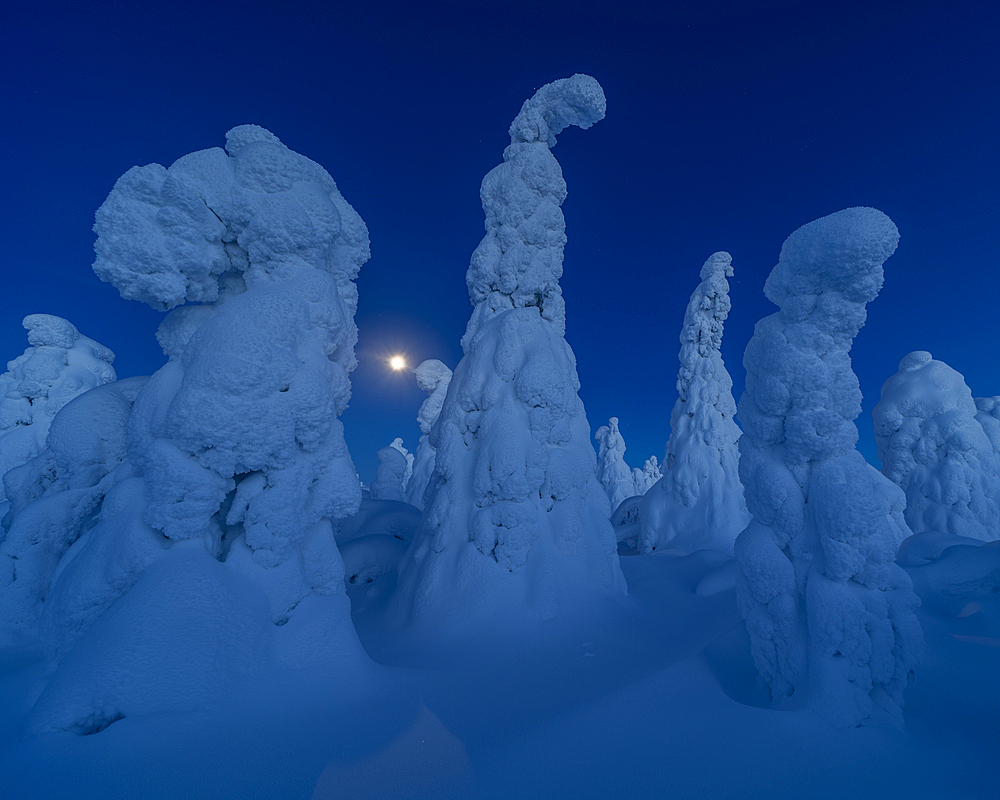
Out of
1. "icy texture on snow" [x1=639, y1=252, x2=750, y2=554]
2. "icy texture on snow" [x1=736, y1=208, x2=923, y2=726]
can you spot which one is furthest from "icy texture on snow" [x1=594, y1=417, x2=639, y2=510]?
"icy texture on snow" [x1=736, y1=208, x2=923, y2=726]

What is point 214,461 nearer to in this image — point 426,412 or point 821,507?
point 821,507

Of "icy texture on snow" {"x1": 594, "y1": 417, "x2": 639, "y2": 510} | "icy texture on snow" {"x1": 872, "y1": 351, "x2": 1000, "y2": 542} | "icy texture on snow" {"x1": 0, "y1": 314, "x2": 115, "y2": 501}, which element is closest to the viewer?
"icy texture on snow" {"x1": 872, "y1": 351, "x2": 1000, "y2": 542}

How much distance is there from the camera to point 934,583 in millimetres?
5547

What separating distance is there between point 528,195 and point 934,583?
971 centimetres

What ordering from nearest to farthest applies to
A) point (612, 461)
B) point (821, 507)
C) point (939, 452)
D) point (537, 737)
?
point (537, 737)
point (821, 507)
point (939, 452)
point (612, 461)

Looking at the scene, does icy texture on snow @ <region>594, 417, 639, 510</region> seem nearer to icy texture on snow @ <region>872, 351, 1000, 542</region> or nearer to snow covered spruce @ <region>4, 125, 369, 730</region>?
icy texture on snow @ <region>872, 351, 1000, 542</region>

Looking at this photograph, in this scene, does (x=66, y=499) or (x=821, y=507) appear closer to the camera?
(x=821, y=507)

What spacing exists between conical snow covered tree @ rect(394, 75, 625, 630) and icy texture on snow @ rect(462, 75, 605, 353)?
0.03 meters

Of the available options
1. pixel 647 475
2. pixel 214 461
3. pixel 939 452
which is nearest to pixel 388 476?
pixel 214 461

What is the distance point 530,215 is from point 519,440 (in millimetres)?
5187

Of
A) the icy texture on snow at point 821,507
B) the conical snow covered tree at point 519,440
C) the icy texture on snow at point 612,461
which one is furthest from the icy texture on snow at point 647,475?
the icy texture on snow at point 821,507

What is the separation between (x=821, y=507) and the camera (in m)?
3.97

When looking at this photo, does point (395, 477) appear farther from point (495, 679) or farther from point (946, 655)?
point (946, 655)

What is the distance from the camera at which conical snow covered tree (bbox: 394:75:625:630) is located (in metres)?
6.80
